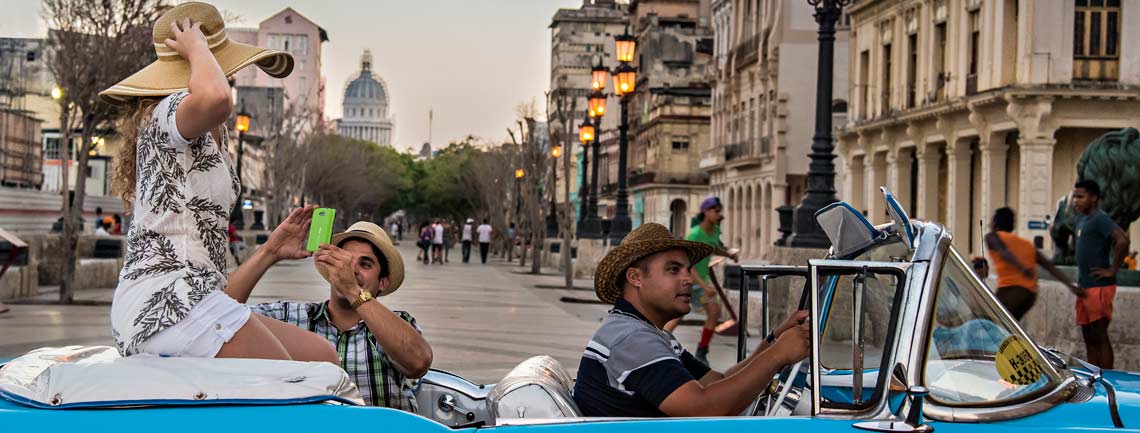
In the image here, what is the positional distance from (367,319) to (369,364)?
1.73 ft

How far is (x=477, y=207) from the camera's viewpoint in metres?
98.0

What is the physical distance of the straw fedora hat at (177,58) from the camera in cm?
429

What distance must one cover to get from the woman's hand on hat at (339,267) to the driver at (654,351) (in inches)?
30.2

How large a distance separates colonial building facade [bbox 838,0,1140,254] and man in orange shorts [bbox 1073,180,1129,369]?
18452mm

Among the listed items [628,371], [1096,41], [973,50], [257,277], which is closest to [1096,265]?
[628,371]

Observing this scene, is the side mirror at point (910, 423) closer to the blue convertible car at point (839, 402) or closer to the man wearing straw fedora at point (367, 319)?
the blue convertible car at point (839, 402)

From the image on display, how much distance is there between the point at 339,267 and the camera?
4.48 m

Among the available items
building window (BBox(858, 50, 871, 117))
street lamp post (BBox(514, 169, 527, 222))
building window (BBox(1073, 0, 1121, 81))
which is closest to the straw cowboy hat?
building window (BBox(1073, 0, 1121, 81))

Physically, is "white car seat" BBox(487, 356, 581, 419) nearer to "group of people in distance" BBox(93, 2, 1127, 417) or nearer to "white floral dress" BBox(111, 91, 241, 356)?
"group of people in distance" BBox(93, 2, 1127, 417)

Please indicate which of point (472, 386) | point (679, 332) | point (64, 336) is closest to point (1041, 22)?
point (679, 332)

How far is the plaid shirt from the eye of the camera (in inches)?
196

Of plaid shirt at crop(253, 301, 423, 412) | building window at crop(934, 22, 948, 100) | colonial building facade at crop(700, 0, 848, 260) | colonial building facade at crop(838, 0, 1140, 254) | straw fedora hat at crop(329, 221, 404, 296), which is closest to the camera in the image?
plaid shirt at crop(253, 301, 423, 412)

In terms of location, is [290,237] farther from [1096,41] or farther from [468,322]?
[1096,41]

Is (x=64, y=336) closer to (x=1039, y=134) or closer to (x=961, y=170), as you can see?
(x=1039, y=134)
